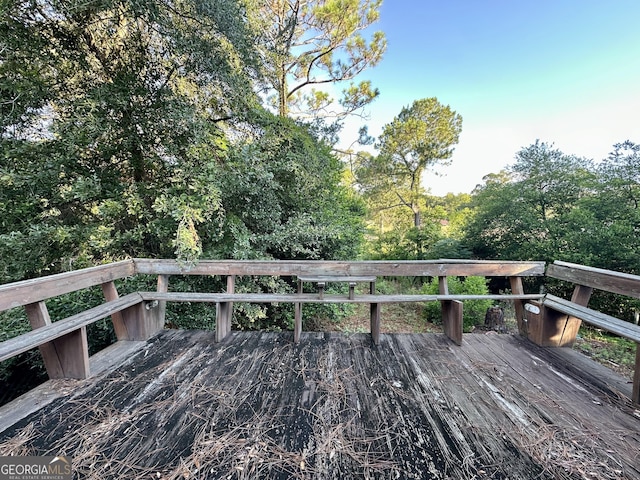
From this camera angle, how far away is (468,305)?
5.07 meters

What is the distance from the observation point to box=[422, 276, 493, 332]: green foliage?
16.5 feet

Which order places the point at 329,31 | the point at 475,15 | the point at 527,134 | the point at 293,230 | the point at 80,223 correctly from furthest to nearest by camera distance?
the point at 527,134 → the point at 475,15 → the point at 329,31 → the point at 293,230 → the point at 80,223

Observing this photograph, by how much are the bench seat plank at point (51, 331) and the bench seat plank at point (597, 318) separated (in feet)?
11.6

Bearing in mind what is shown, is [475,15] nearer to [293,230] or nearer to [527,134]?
[527,134]

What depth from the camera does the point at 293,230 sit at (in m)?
3.44

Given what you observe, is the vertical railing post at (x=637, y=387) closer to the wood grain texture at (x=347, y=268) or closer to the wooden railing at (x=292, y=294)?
the wooden railing at (x=292, y=294)

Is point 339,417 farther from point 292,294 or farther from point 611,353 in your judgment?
point 611,353

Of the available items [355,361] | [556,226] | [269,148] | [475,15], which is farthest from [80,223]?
[556,226]

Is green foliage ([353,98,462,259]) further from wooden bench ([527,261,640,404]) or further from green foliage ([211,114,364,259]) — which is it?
wooden bench ([527,261,640,404])

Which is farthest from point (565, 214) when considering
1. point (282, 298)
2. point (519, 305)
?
point (282, 298)

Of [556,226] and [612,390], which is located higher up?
[556,226]

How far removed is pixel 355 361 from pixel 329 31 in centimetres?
676

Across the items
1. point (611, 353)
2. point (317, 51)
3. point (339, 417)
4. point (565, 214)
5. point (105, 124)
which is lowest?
point (611, 353)

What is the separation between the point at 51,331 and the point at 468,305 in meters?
6.17
